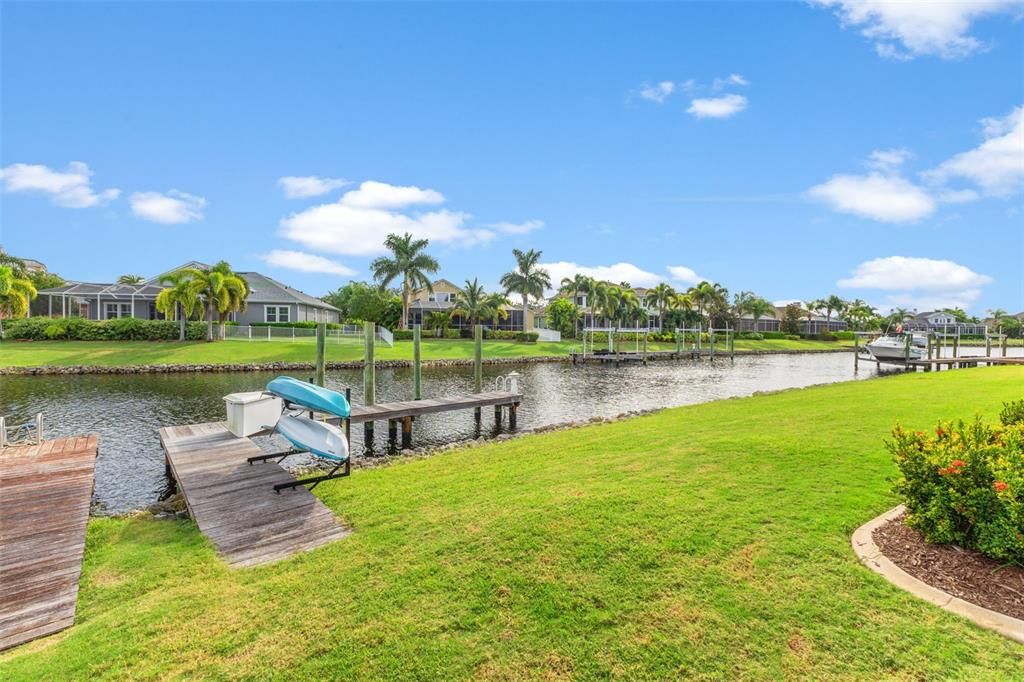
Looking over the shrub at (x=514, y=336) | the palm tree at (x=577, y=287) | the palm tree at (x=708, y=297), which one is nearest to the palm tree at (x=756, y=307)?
the palm tree at (x=708, y=297)

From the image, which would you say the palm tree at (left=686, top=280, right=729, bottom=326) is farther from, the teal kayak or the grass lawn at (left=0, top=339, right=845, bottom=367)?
the teal kayak

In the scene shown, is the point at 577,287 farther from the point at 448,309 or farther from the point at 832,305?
the point at 832,305

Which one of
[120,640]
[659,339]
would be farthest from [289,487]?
[659,339]

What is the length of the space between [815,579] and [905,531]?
154 cm

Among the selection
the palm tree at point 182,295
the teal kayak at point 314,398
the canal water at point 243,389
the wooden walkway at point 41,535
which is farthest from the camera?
the palm tree at point 182,295

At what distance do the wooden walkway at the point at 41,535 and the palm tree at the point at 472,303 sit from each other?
45.8 metres

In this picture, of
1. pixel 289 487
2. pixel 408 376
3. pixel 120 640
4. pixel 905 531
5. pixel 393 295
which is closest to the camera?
pixel 120 640

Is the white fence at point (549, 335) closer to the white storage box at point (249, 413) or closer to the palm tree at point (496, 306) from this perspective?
the palm tree at point (496, 306)

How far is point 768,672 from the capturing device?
313 centimetres

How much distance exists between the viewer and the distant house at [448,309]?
5969cm

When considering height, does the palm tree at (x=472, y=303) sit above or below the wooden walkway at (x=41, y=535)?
above

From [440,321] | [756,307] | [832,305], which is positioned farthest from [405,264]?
[832,305]

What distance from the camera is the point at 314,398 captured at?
25.8ft

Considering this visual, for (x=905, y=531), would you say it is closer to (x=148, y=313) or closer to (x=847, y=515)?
(x=847, y=515)
